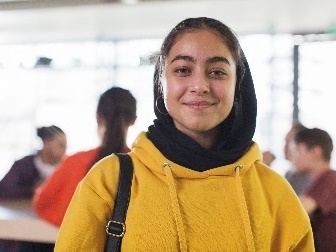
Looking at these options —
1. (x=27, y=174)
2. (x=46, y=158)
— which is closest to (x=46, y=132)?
(x=46, y=158)

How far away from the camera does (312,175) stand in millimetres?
2029

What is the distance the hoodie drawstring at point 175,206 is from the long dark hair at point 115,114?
3.11ft

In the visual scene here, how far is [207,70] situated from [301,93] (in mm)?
3147

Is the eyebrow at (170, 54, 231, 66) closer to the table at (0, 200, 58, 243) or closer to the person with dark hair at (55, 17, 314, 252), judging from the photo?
the person with dark hair at (55, 17, 314, 252)

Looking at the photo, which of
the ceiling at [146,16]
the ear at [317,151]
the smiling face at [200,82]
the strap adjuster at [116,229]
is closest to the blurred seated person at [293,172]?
the ear at [317,151]

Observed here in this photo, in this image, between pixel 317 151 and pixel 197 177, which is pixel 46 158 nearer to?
pixel 317 151

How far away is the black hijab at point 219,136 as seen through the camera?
945 mm

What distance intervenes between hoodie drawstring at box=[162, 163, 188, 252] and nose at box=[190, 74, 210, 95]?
0.52ft

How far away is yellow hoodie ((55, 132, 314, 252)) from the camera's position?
86 centimetres

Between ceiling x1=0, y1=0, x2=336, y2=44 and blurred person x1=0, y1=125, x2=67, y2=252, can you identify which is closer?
blurred person x1=0, y1=125, x2=67, y2=252

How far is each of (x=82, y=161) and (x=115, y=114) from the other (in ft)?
0.76

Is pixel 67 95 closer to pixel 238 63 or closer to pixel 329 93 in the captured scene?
pixel 329 93

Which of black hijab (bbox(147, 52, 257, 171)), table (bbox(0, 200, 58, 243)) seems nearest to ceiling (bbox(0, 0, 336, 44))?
table (bbox(0, 200, 58, 243))

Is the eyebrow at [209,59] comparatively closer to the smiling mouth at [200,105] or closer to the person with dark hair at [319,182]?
the smiling mouth at [200,105]
